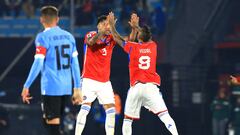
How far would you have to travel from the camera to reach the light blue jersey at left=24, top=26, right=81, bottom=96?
439 inches

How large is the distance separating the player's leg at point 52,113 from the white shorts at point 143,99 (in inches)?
107

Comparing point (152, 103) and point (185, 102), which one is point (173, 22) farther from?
point (152, 103)

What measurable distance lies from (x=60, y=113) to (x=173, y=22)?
1267 centimetres

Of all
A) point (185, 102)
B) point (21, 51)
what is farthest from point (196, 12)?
point (21, 51)

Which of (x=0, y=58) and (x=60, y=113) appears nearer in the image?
(x=60, y=113)

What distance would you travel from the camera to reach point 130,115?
45.2 feet

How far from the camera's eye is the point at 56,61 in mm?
11250

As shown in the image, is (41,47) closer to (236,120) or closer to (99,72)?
(99,72)

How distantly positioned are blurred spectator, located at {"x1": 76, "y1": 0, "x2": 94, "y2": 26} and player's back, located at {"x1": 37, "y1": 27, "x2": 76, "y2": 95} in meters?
11.6

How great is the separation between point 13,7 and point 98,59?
11.3 metres

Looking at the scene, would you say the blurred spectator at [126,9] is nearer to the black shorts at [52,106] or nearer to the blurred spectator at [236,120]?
the blurred spectator at [236,120]

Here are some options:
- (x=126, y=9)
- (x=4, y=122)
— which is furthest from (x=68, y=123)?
(x=126, y=9)

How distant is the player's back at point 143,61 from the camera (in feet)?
44.9

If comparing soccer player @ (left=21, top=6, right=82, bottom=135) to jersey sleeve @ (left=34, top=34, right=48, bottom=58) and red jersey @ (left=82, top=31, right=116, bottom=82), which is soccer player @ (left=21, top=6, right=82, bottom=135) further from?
red jersey @ (left=82, top=31, right=116, bottom=82)
